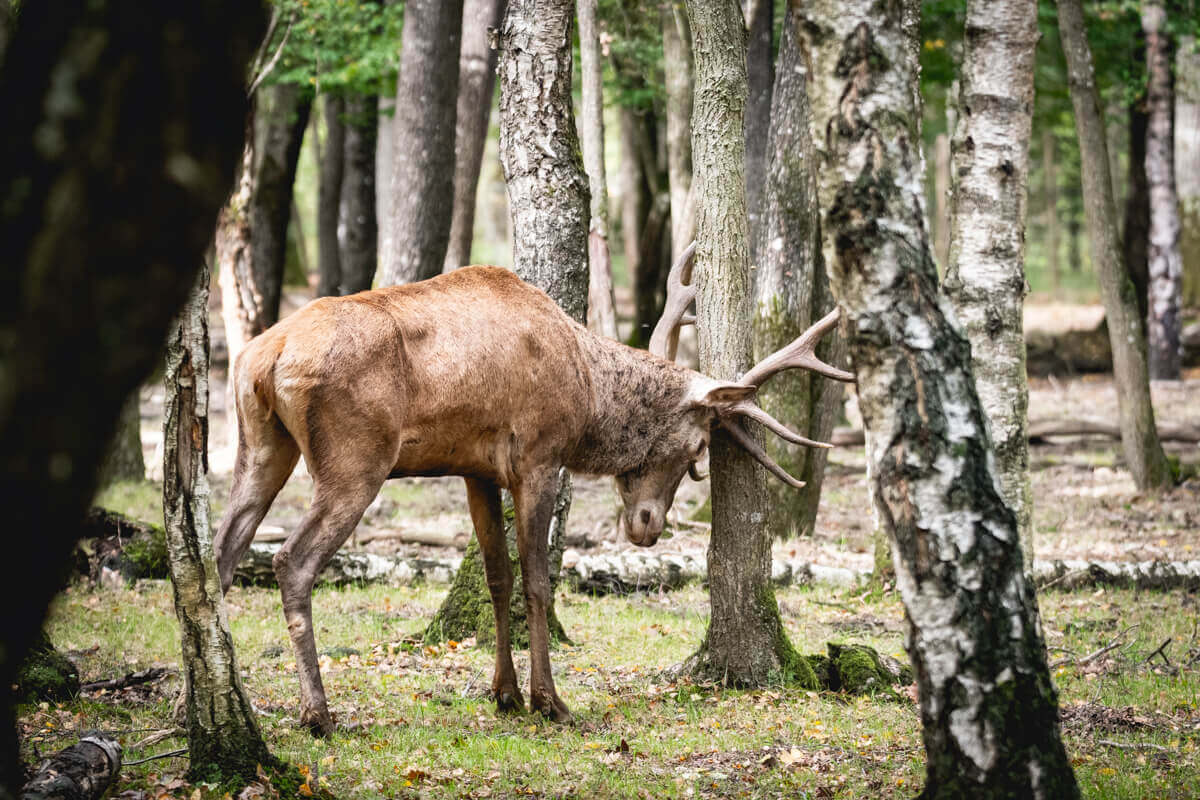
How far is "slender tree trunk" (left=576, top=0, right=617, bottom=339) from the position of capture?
1174 cm

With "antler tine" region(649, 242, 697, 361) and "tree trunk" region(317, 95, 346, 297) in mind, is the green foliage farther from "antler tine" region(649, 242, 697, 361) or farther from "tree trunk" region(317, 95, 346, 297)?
"antler tine" region(649, 242, 697, 361)

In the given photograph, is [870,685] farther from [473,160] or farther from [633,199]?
[633,199]

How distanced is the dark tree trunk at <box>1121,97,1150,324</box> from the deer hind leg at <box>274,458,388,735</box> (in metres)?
16.2

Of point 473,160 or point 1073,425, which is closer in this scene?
point 473,160

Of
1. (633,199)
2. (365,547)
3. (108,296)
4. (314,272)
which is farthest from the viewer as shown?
(314,272)

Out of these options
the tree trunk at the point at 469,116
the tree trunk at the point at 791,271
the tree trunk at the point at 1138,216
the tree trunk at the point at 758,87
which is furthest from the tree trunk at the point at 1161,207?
the tree trunk at the point at 469,116

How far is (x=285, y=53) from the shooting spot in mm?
16109

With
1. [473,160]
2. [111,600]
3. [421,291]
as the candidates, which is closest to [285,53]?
[473,160]

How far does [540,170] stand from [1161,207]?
47.5 feet

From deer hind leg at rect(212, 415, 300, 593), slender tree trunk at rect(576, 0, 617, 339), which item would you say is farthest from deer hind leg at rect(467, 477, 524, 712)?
slender tree trunk at rect(576, 0, 617, 339)

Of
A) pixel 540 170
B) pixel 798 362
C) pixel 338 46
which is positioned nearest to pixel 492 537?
pixel 798 362

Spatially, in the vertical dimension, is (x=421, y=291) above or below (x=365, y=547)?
above

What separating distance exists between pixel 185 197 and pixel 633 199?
2229 cm

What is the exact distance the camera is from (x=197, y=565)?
432 centimetres
